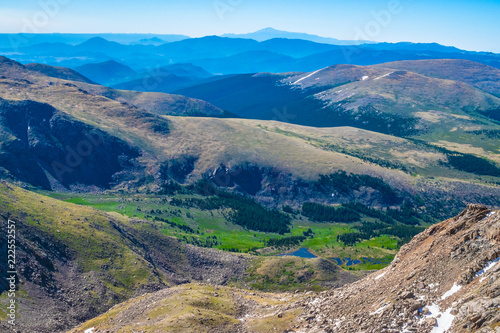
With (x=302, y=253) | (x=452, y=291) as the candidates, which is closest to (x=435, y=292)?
(x=452, y=291)

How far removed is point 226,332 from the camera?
73.0 metres

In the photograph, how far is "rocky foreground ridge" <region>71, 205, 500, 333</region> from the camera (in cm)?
5238

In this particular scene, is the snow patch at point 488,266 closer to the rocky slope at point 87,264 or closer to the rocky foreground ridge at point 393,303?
the rocky foreground ridge at point 393,303

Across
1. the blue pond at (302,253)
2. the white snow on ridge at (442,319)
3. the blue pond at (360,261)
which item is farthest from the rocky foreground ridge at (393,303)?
the blue pond at (302,253)

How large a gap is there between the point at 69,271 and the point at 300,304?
67.2 m

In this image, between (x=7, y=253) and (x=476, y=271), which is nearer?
(x=476, y=271)

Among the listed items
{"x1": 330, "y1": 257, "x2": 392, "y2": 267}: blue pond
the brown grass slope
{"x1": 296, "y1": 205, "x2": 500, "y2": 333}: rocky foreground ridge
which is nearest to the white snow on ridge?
{"x1": 296, "y1": 205, "x2": 500, "y2": 333}: rocky foreground ridge

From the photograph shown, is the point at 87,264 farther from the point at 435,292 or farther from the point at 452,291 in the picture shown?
the point at 452,291

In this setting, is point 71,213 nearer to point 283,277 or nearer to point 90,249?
point 90,249

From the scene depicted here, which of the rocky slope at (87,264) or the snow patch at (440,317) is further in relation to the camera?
the rocky slope at (87,264)

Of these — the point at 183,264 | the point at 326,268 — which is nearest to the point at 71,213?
the point at 183,264

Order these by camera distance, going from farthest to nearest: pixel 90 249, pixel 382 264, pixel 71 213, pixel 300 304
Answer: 1. pixel 382 264
2. pixel 71 213
3. pixel 90 249
4. pixel 300 304

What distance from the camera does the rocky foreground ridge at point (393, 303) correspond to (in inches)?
2062

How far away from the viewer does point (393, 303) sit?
59250mm
